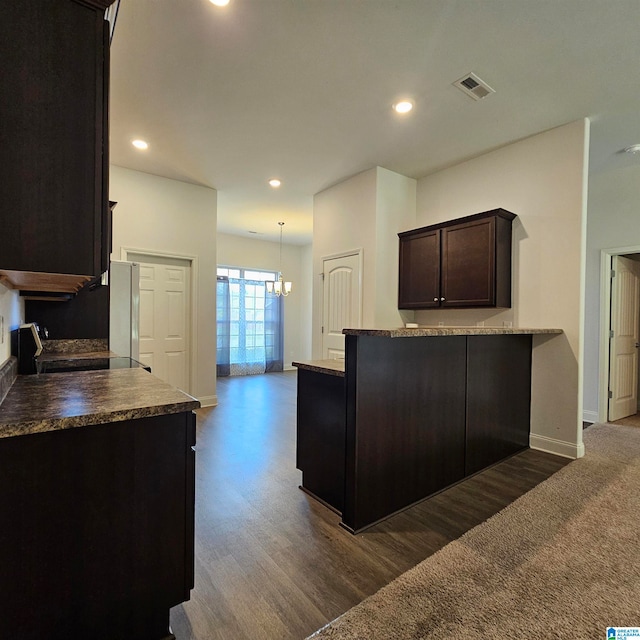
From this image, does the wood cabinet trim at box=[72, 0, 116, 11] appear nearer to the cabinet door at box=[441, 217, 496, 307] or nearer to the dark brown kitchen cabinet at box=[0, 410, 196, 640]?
the dark brown kitchen cabinet at box=[0, 410, 196, 640]

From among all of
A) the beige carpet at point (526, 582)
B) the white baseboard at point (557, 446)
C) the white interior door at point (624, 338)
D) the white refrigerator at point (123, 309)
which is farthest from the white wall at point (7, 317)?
the white interior door at point (624, 338)

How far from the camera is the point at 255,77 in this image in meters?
2.73

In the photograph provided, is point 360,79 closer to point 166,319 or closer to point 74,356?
point 74,356

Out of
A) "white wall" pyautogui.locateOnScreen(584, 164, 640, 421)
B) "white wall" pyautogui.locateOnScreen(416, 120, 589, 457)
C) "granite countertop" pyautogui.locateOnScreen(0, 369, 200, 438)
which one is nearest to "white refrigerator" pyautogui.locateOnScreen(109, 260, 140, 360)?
"granite countertop" pyautogui.locateOnScreen(0, 369, 200, 438)

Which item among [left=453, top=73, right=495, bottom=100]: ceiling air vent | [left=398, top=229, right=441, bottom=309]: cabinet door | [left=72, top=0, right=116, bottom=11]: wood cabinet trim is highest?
[left=453, top=73, right=495, bottom=100]: ceiling air vent

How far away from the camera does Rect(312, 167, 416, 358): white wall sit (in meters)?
4.32

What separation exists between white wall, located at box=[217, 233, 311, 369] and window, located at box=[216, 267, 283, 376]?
0.24 meters

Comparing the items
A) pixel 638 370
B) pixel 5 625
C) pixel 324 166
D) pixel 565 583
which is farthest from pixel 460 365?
pixel 638 370

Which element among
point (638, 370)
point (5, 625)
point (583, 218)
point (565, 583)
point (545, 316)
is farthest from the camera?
point (638, 370)

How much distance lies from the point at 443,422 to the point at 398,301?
7.18ft

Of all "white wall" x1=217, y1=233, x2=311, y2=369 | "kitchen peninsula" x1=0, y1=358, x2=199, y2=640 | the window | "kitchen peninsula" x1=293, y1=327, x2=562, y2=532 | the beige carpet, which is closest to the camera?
"kitchen peninsula" x1=0, y1=358, x2=199, y2=640

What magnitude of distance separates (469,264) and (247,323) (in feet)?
17.9

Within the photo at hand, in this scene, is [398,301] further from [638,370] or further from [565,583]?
[638,370]

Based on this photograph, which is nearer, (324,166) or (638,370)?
(324,166)
